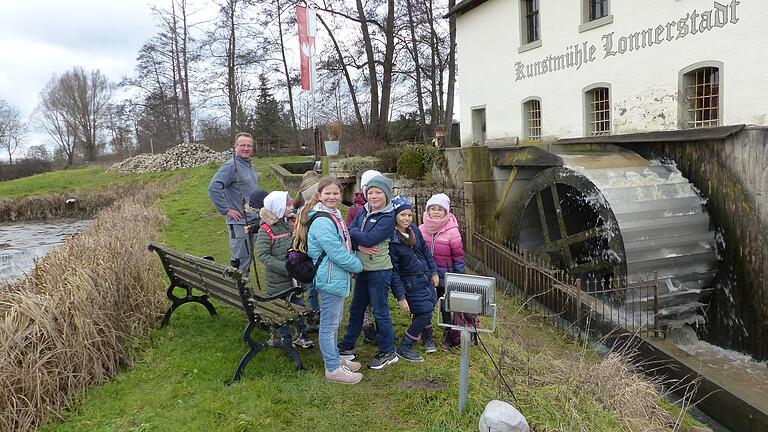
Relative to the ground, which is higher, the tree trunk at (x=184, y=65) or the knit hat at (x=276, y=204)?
the tree trunk at (x=184, y=65)

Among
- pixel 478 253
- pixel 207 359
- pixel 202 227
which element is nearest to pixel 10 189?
pixel 202 227

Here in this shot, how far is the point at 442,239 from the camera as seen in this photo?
15.0 feet

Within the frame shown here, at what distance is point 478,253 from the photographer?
33.2ft

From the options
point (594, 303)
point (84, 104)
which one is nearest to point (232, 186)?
point (594, 303)

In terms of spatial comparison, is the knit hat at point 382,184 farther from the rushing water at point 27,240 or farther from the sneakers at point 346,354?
the rushing water at point 27,240

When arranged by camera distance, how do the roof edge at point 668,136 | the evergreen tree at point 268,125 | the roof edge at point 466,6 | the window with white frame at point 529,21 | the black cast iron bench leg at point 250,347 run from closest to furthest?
the black cast iron bench leg at point 250,347
the roof edge at point 668,136
the window with white frame at point 529,21
the roof edge at point 466,6
the evergreen tree at point 268,125

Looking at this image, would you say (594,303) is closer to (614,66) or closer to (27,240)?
(614,66)

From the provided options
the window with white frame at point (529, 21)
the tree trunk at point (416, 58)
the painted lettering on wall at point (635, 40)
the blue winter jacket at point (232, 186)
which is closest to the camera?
the blue winter jacket at point (232, 186)

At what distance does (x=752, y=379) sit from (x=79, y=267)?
284 inches

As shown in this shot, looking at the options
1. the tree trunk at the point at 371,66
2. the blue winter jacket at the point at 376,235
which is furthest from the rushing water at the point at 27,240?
the tree trunk at the point at 371,66

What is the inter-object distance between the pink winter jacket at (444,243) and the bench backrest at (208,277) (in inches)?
62.4

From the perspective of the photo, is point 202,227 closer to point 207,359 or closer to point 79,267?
point 79,267

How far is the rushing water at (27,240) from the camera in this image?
1136 cm

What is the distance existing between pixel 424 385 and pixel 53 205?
73.3ft
